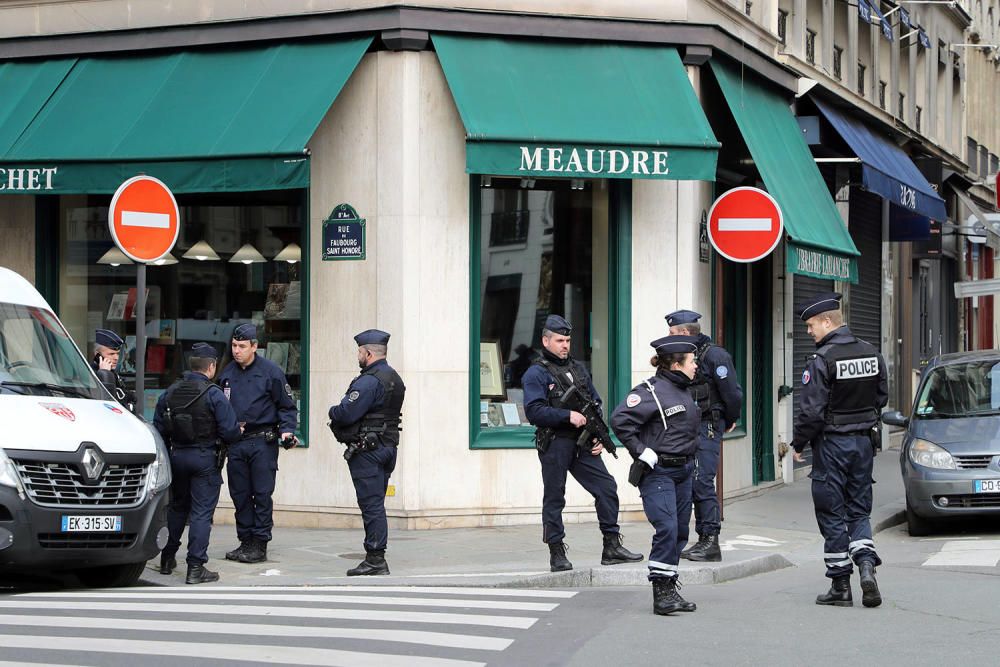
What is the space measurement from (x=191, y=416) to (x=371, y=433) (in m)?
1.35

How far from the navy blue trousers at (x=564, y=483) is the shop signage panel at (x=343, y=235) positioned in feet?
12.2

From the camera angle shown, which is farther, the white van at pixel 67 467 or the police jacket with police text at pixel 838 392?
the police jacket with police text at pixel 838 392

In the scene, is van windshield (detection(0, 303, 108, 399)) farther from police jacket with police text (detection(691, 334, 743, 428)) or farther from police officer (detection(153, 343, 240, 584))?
police jacket with police text (detection(691, 334, 743, 428))

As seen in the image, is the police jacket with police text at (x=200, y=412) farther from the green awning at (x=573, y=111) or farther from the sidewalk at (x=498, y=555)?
the green awning at (x=573, y=111)

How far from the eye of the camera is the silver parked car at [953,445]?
13555 mm

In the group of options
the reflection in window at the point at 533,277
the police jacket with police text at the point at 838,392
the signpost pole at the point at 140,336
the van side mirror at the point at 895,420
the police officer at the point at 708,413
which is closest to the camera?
the police jacket with police text at the point at 838,392

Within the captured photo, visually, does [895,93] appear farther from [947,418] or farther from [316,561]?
[316,561]

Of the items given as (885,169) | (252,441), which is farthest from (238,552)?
(885,169)

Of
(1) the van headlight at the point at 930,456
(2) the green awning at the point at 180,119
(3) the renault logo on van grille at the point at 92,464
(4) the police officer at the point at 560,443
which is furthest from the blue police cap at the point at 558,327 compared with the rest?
(1) the van headlight at the point at 930,456

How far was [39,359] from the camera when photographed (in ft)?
35.8

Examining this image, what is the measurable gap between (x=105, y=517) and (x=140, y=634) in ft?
7.05

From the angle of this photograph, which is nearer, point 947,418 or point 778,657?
point 778,657

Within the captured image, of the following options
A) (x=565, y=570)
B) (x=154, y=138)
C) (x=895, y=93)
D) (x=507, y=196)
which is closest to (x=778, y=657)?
(x=565, y=570)

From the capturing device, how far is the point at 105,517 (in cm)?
1009
